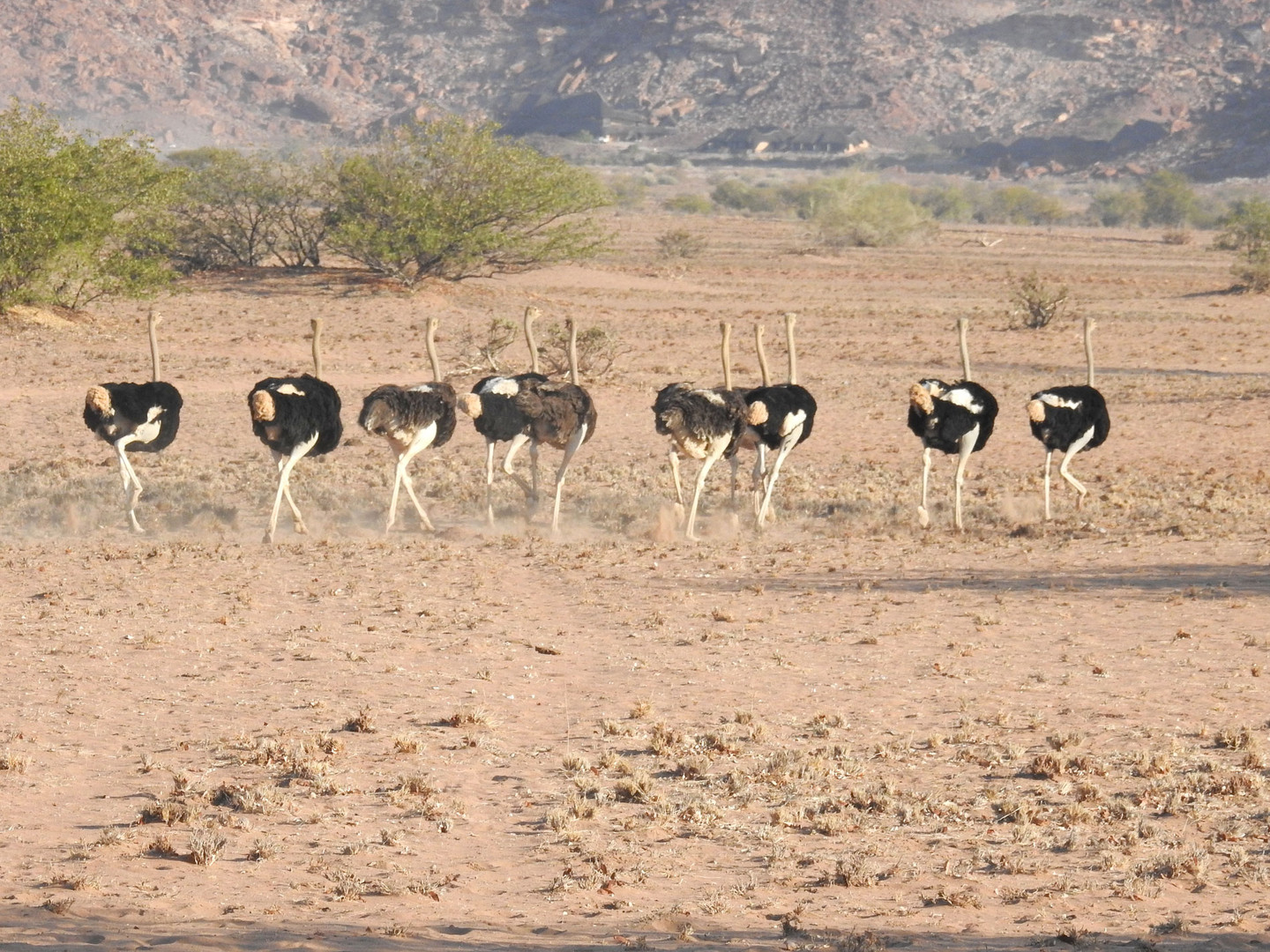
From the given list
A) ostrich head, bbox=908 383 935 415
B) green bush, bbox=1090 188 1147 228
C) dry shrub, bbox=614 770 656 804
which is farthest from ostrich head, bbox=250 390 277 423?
green bush, bbox=1090 188 1147 228

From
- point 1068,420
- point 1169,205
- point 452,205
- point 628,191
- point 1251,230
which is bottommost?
point 1068,420

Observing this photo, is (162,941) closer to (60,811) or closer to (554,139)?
(60,811)

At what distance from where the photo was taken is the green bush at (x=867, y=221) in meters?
57.3

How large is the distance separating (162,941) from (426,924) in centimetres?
90

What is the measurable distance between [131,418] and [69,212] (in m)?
15.3

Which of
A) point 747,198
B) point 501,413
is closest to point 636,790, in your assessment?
point 501,413

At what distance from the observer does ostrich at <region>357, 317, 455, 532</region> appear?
43.1ft

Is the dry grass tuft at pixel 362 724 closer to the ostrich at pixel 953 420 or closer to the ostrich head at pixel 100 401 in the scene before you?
the ostrich head at pixel 100 401

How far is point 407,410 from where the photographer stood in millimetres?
13359

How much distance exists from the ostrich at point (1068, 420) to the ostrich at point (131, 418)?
274 inches

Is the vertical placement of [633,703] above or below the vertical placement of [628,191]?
below

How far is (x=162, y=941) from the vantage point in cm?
568

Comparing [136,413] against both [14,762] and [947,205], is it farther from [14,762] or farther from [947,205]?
[947,205]

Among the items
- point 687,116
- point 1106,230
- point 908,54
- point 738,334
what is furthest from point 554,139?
point 738,334
